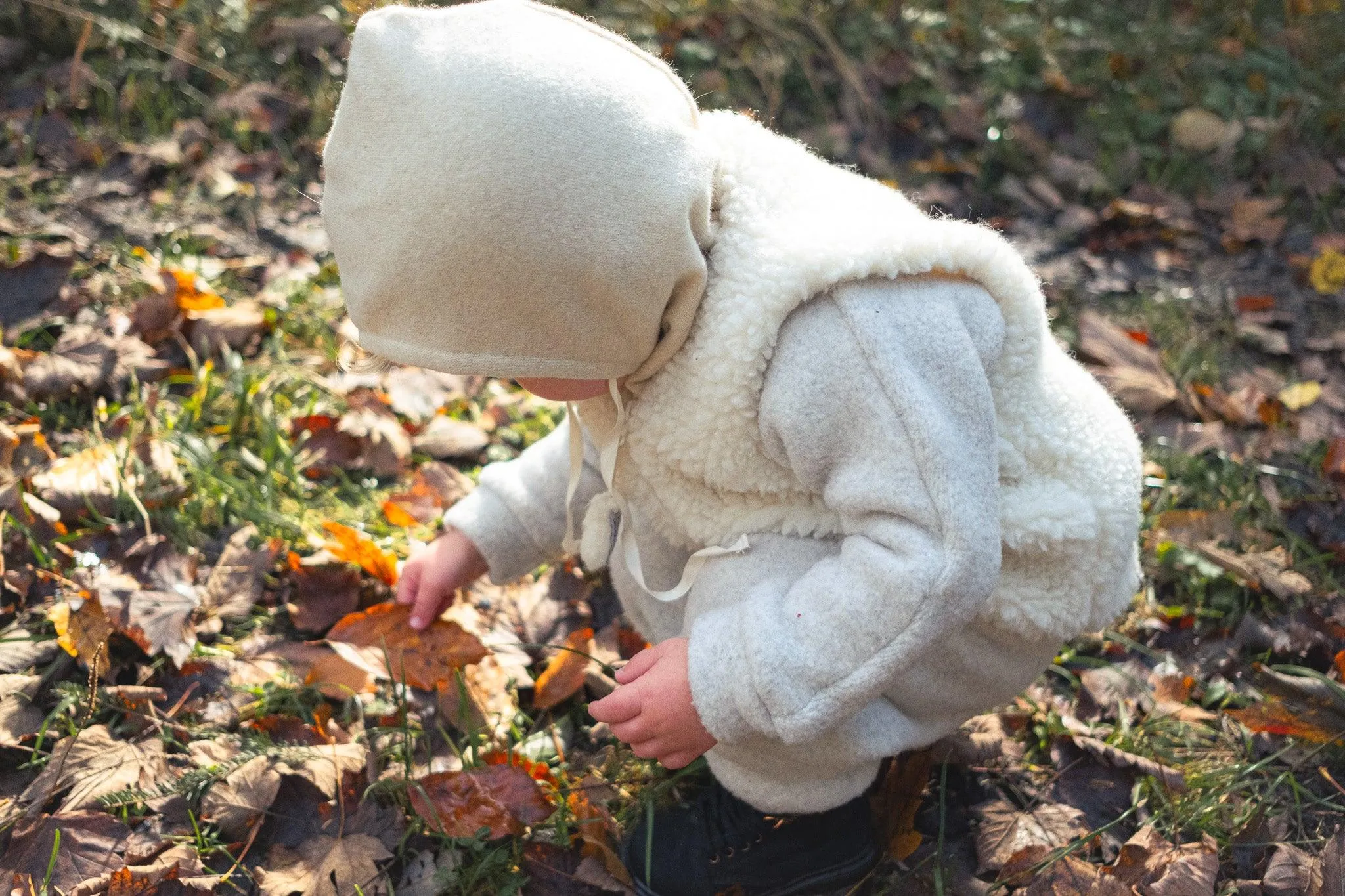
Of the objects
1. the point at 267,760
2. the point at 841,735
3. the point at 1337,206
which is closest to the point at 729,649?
the point at 841,735

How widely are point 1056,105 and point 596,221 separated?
2.83 meters

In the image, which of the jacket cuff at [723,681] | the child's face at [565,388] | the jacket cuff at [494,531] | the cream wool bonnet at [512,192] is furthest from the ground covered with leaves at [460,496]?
the cream wool bonnet at [512,192]

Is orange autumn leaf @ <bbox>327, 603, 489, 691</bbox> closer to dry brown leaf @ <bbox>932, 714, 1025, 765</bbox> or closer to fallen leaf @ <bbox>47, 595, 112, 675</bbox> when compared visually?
fallen leaf @ <bbox>47, 595, 112, 675</bbox>

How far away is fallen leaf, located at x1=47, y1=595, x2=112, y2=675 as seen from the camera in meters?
1.72

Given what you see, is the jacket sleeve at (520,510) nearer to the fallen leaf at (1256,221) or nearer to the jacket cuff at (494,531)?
the jacket cuff at (494,531)

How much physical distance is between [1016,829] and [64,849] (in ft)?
4.42

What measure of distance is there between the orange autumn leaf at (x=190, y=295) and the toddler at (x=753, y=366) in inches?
52.9

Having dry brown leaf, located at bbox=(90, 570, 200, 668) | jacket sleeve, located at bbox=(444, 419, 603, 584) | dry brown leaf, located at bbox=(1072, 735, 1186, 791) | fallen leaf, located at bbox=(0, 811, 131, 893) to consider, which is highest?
jacket sleeve, located at bbox=(444, 419, 603, 584)

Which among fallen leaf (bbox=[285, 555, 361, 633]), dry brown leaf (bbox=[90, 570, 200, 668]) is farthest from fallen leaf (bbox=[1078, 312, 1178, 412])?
dry brown leaf (bbox=[90, 570, 200, 668])

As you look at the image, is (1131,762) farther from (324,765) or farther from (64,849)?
(64,849)

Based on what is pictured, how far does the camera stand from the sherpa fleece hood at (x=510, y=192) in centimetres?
112

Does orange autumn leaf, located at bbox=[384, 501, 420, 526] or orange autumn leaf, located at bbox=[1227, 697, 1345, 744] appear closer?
orange autumn leaf, located at bbox=[1227, 697, 1345, 744]

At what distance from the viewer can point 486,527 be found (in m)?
1.77

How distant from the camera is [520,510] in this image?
1776 mm
